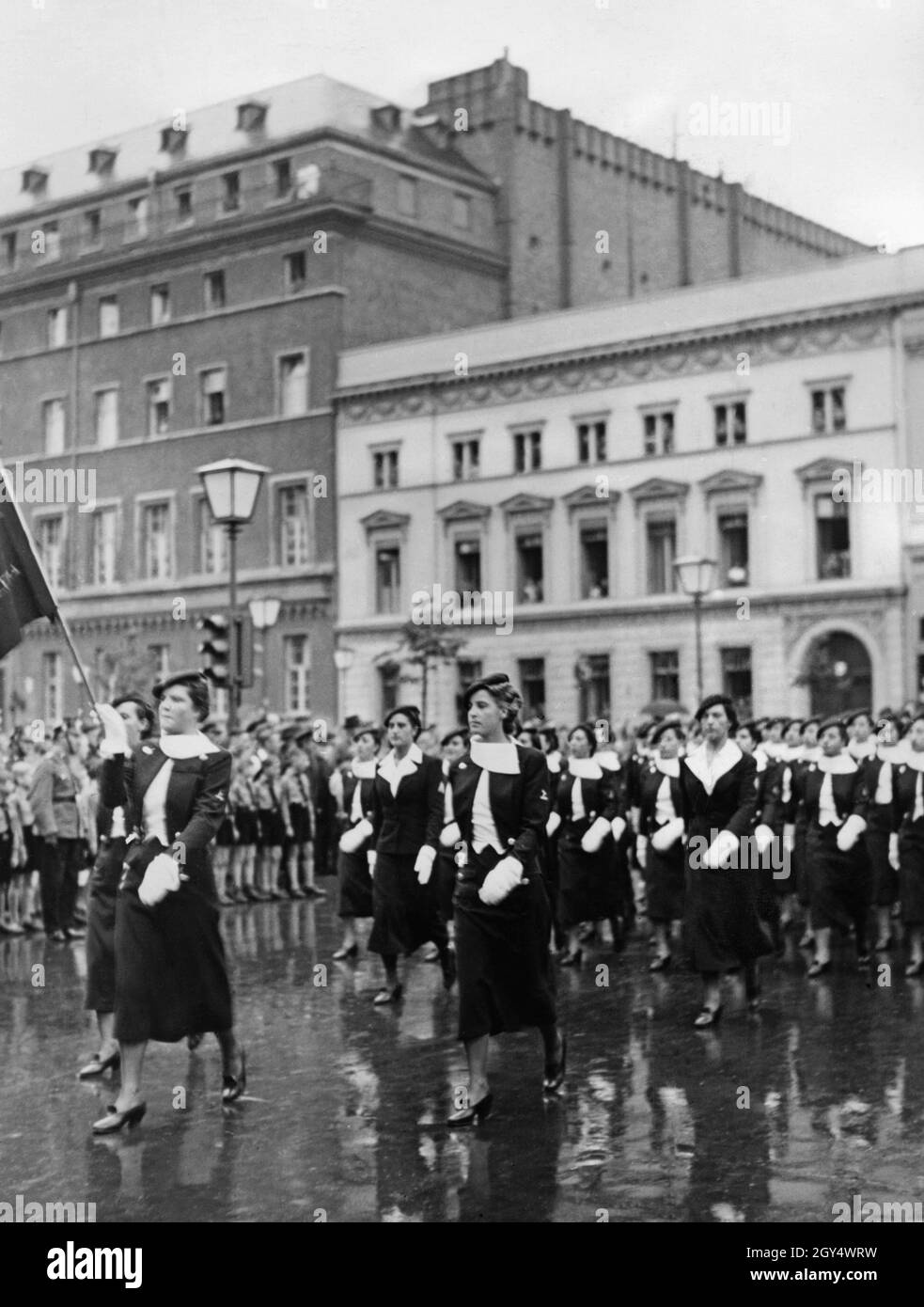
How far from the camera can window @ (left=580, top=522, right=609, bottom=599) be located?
48.0 m

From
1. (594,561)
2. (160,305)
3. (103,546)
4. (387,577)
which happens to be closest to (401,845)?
(594,561)

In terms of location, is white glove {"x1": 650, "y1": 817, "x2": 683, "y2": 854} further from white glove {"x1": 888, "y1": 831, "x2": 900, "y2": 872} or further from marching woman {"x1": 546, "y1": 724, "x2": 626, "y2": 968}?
white glove {"x1": 888, "y1": 831, "x2": 900, "y2": 872}

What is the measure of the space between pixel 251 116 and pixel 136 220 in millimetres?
5040

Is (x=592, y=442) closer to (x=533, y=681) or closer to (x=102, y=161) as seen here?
(x=533, y=681)

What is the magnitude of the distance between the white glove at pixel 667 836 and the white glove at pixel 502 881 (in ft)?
16.3

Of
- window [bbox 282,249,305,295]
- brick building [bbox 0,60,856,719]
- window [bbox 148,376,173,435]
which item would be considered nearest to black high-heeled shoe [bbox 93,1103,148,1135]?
brick building [bbox 0,60,856,719]

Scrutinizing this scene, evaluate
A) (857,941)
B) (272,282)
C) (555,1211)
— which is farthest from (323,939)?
(272,282)

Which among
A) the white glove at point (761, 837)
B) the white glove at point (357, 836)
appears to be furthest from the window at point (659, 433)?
the white glove at point (761, 837)

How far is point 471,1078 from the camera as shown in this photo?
27.7 ft

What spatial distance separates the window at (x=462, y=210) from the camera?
52.3 meters

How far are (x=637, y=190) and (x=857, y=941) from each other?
141ft

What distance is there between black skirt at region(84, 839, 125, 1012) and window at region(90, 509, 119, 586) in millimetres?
46930
